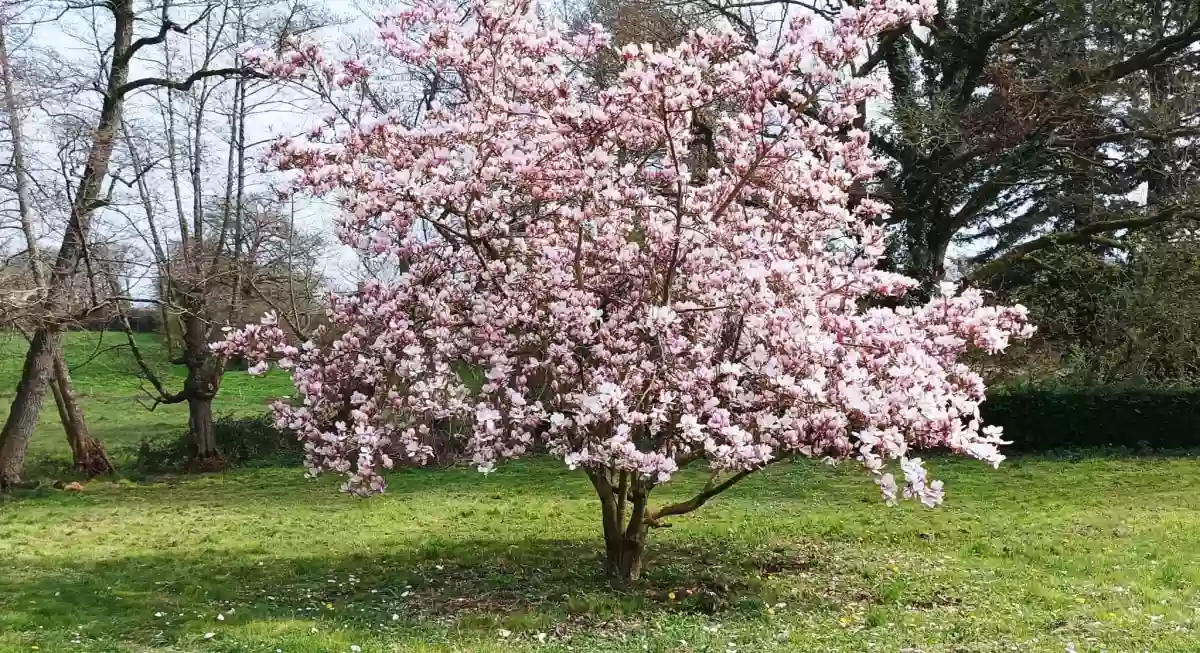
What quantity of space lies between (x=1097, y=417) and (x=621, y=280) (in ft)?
38.7

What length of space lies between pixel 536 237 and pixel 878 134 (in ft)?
36.2

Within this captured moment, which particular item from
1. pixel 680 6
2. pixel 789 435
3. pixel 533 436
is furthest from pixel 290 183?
pixel 680 6

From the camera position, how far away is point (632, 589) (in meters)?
7.15

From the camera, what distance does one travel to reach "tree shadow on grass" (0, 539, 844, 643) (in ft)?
21.3

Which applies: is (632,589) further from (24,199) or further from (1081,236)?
(1081,236)

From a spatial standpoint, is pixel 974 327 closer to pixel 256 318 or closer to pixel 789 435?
pixel 789 435

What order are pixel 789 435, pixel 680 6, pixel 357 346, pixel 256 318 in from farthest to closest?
pixel 256 318
pixel 680 6
pixel 357 346
pixel 789 435

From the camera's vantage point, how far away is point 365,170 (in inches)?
250

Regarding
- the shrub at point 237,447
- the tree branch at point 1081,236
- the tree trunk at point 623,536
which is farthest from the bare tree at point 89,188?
the tree branch at point 1081,236

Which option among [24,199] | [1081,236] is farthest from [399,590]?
[1081,236]

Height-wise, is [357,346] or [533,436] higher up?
[357,346]

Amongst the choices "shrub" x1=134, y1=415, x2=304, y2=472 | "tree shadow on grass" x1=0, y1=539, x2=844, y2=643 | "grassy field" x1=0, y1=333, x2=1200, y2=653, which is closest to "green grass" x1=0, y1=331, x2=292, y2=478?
"shrub" x1=134, y1=415, x2=304, y2=472

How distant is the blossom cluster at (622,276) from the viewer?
579cm

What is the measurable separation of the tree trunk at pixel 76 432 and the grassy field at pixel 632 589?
227cm
